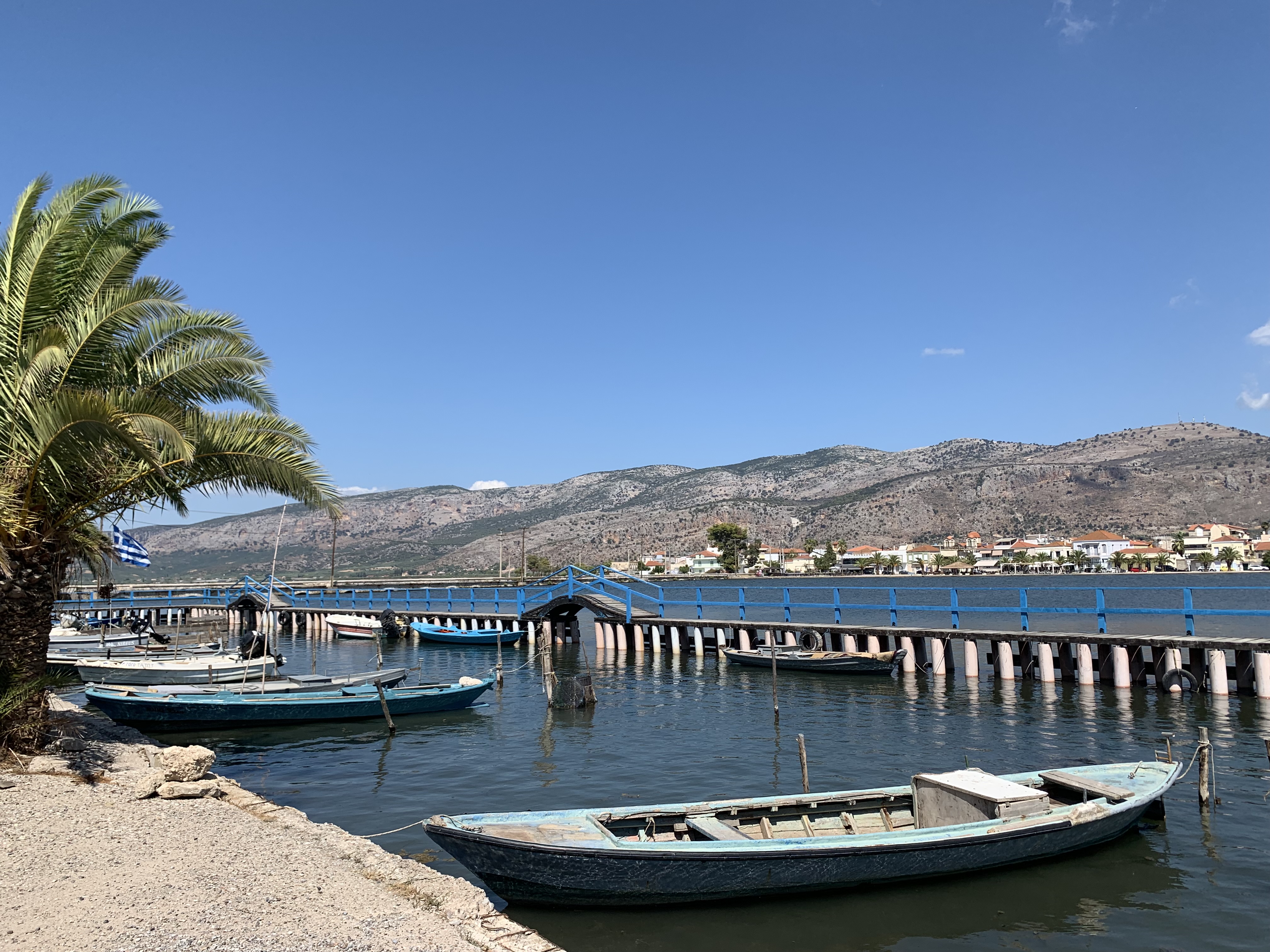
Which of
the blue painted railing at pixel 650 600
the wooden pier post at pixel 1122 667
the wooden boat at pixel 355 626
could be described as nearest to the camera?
the wooden pier post at pixel 1122 667

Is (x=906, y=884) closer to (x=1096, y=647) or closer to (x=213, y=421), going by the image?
(x=213, y=421)

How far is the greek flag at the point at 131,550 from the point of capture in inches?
1251

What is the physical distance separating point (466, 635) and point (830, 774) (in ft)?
114

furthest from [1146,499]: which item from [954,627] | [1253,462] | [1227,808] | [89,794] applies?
[89,794]

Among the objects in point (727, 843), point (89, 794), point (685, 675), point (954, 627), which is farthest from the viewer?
point (685, 675)

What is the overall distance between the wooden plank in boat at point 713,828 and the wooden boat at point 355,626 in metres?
46.6

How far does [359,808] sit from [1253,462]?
23150 cm

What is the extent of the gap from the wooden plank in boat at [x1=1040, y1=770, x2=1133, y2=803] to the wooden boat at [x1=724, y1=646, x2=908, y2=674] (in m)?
17.8

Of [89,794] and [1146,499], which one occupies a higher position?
[1146,499]

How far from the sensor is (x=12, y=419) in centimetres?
1309

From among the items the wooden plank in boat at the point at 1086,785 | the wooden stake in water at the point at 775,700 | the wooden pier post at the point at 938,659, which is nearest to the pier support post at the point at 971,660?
the wooden pier post at the point at 938,659

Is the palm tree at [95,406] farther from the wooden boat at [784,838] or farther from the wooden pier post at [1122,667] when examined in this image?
the wooden pier post at [1122,667]

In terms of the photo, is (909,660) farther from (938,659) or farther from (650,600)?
(650,600)

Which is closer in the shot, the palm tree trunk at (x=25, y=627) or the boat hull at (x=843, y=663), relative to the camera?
the palm tree trunk at (x=25, y=627)
